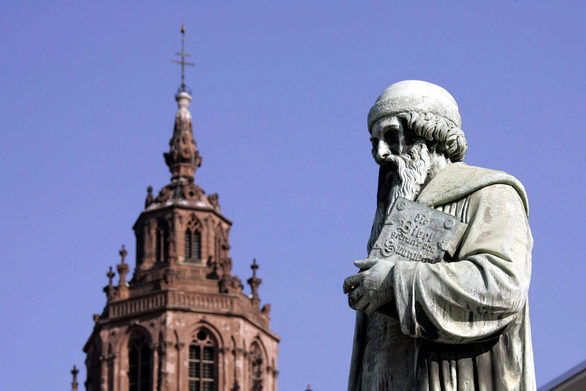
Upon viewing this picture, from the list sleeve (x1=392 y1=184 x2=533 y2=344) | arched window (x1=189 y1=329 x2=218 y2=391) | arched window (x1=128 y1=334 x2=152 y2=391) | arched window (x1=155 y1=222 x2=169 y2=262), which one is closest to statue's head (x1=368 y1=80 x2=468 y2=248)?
sleeve (x1=392 y1=184 x2=533 y2=344)

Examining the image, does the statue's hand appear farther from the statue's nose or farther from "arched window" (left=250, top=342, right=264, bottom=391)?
"arched window" (left=250, top=342, right=264, bottom=391)

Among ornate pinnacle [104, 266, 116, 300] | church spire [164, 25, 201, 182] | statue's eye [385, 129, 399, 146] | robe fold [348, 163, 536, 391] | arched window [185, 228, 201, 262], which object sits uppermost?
church spire [164, 25, 201, 182]

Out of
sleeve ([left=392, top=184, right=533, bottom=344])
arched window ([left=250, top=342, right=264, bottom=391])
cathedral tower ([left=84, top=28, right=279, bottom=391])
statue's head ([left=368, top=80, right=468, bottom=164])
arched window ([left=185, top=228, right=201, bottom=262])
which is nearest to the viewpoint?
sleeve ([left=392, top=184, right=533, bottom=344])

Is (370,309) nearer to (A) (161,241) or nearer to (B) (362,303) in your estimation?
(B) (362,303)

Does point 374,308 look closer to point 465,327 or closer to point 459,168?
point 465,327

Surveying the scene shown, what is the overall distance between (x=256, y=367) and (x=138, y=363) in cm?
586

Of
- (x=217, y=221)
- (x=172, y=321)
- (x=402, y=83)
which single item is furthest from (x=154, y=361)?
(x=402, y=83)

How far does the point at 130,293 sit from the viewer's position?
7788 centimetres

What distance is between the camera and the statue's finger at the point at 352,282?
6051mm

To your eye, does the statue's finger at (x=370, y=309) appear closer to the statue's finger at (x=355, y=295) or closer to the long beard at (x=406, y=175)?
the statue's finger at (x=355, y=295)

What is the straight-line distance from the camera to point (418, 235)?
20.1 ft

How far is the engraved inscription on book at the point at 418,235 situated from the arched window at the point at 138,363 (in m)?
70.2

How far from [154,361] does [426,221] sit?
227ft

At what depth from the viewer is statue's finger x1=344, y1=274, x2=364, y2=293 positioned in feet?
19.9
